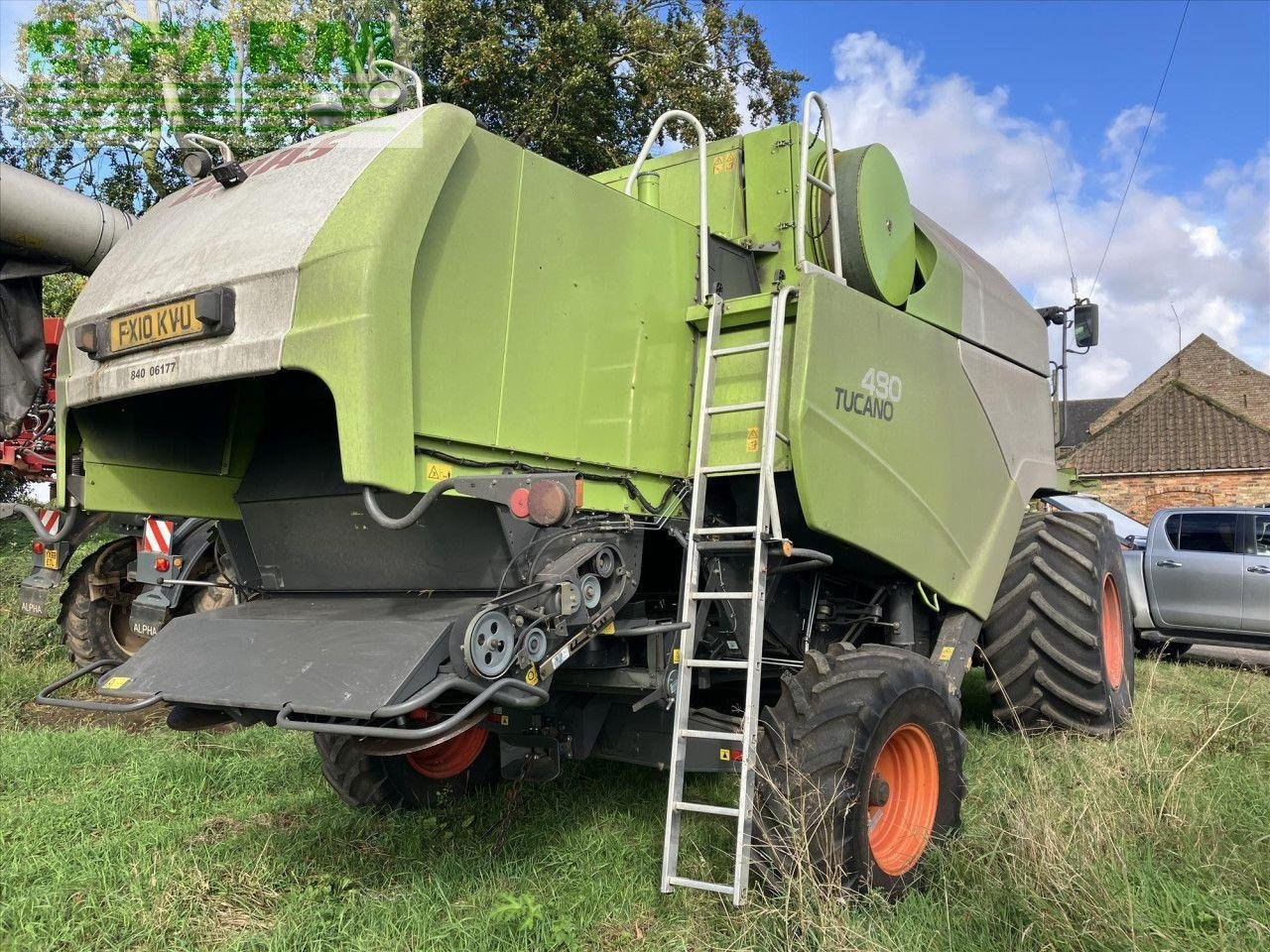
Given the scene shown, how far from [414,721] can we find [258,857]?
4.40 ft

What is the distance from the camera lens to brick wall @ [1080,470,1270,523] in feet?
78.1

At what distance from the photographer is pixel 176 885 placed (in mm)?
3939

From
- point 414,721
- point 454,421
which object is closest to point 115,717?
point 414,721

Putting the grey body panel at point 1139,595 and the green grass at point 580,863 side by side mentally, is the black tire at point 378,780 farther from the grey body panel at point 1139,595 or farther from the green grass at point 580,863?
the grey body panel at point 1139,595

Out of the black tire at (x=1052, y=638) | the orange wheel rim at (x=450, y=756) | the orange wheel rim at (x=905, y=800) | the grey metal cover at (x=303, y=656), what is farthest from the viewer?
the black tire at (x=1052, y=638)

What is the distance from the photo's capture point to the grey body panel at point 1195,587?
9.24 m

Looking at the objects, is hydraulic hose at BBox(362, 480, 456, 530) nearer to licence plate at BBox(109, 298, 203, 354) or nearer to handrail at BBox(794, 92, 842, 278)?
licence plate at BBox(109, 298, 203, 354)

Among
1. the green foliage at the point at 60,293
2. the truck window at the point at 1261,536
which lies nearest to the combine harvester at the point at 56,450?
the green foliage at the point at 60,293

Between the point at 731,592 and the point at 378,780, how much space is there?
2167mm

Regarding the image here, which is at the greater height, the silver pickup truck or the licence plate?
the licence plate

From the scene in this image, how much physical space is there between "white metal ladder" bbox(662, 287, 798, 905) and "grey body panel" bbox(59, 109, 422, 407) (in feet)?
5.18

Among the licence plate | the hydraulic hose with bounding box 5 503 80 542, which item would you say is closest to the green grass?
the hydraulic hose with bounding box 5 503 80 542

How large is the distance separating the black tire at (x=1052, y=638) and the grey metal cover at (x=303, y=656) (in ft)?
10.9

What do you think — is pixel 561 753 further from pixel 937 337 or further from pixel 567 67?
pixel 567 67
